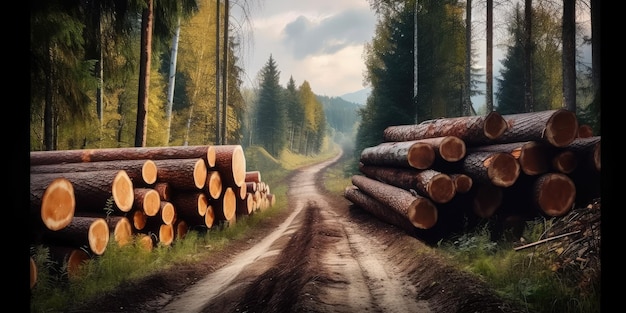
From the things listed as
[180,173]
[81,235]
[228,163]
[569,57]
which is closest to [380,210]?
[228,163]

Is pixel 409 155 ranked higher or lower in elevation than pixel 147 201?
higher

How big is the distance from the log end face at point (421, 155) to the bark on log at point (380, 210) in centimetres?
122

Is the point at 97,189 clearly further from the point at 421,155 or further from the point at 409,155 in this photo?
the point at 421,155

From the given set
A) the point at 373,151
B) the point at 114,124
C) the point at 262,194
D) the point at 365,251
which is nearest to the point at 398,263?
the point at 365,251

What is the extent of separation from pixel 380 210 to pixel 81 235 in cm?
750

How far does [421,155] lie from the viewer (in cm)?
809

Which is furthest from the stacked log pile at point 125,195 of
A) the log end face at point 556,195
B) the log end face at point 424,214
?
the log end face at point 556,195

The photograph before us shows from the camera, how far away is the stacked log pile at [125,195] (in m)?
4.65

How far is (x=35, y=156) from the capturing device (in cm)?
732

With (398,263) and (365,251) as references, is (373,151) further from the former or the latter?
(398,263)

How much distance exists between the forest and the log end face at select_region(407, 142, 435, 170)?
3020 millimetres

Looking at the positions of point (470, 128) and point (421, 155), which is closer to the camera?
point (470, 128)

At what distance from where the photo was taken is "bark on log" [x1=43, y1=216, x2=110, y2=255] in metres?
5.23

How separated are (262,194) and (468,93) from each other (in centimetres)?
985
